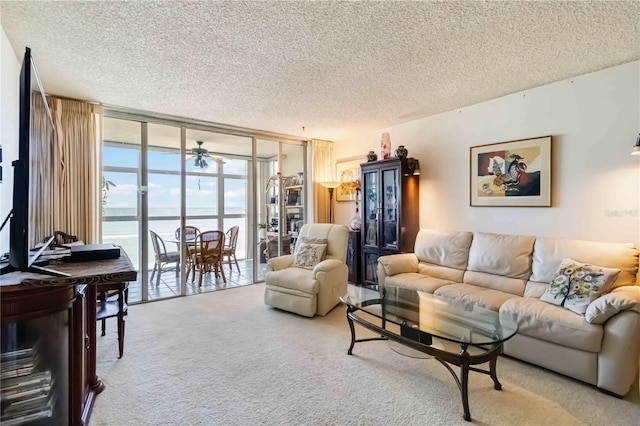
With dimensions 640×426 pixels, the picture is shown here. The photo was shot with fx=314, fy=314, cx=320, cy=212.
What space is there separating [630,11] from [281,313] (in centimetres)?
375

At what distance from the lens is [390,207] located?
4383mm

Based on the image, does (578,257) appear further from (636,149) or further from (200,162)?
(200,162)

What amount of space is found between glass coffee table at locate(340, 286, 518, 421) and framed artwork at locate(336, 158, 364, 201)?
104 inches

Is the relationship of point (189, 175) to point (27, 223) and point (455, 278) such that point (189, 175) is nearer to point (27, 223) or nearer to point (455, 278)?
point (27, 223)

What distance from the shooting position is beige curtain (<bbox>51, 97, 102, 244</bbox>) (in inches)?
134

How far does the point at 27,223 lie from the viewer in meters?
1.44

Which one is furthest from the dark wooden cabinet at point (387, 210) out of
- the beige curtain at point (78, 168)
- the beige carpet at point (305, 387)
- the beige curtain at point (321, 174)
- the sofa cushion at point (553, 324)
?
the beige curtain at point (78, 168)

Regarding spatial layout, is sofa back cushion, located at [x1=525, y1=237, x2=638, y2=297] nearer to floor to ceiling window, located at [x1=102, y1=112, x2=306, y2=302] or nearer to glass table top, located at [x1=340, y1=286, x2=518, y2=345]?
glass table top, located at [x1=340, y1=286, x2=518, y2=345]

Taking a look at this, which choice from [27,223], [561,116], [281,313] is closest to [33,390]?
[27,223]

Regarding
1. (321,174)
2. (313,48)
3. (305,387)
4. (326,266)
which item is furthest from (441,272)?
(321,174)

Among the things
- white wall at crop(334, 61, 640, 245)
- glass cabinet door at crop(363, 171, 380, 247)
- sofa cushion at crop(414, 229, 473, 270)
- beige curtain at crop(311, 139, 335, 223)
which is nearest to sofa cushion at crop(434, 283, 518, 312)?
sofa cushion at crop(414, 229, 473, 270)

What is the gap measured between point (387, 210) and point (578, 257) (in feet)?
7.19

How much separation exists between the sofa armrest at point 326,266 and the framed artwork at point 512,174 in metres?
1.80

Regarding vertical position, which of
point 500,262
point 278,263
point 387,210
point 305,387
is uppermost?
point 387,210
